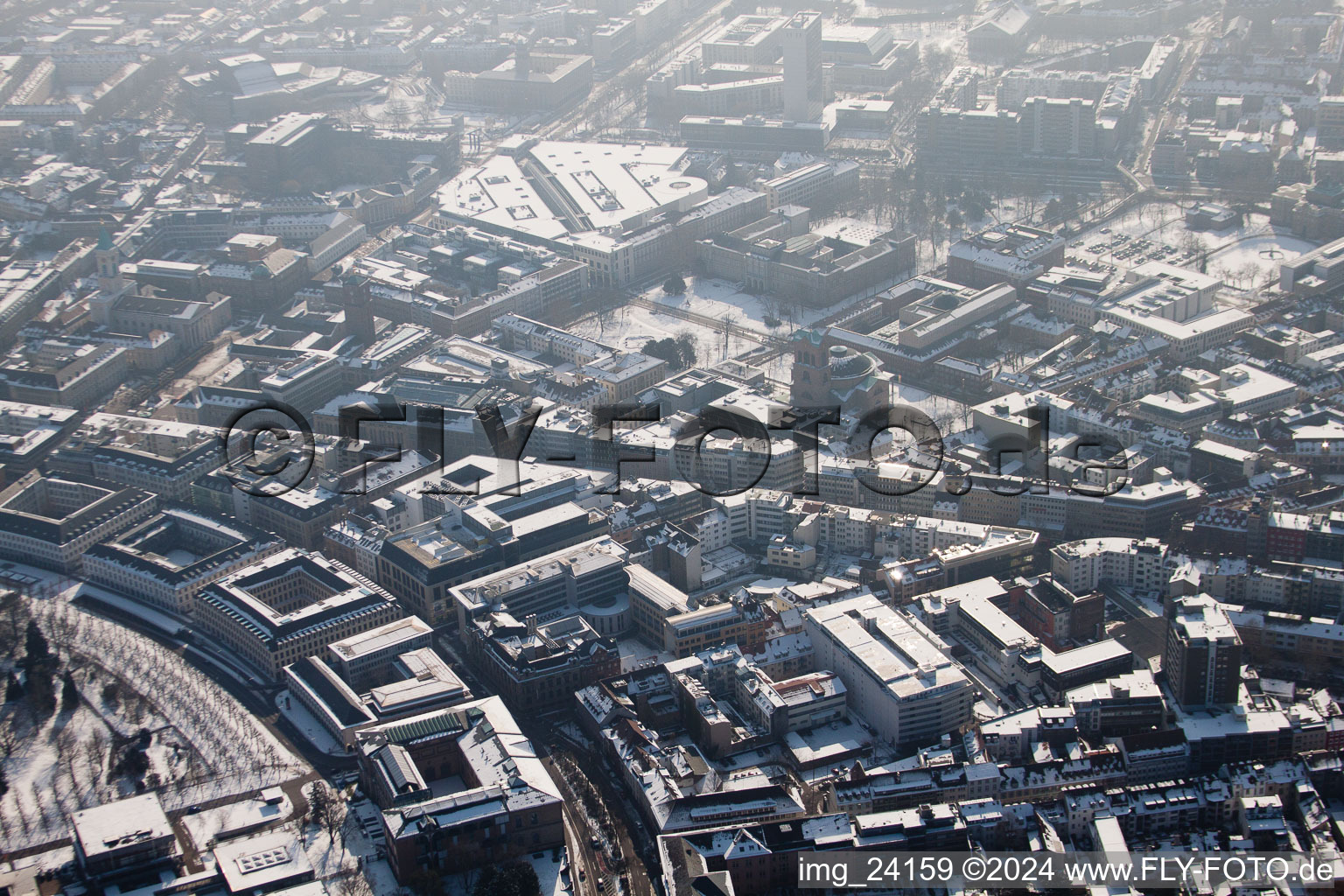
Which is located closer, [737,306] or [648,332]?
[648,332]

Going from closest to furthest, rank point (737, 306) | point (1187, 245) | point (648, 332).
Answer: point (648, 332), point (737, 306), point (1187, 245)

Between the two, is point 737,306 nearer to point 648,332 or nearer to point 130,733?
point 648,332

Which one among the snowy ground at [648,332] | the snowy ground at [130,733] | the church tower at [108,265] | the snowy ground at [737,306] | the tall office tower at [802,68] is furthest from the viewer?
the tall office tower at [802,68]

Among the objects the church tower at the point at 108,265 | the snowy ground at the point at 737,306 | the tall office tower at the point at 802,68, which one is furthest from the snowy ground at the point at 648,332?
the tall office tower at the point at 802,68

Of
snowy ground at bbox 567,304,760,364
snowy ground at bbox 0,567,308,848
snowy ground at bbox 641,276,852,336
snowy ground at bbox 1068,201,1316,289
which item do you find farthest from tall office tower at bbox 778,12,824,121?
snowy ground at bbox 0,567,308,848

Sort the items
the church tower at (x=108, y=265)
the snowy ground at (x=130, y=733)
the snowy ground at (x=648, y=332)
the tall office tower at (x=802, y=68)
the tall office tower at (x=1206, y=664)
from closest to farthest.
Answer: the snowy ground at (x=130, y=733) → the tall office tower at (x=1206, y=664) → the snowy ground at (x=648, y=332) → the church tower at (x=108, y=265) → the tall office tower at (x=802, y=68)

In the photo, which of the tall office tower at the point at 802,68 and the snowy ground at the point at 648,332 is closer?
the snowy ground at the point at 648,332

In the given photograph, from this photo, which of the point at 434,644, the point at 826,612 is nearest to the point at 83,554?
the point at 434,644

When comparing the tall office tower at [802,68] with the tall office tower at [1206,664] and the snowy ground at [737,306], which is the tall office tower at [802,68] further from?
the tall office tower at [1206,664]

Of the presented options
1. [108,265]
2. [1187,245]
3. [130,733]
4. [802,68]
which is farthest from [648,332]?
[130,733]
